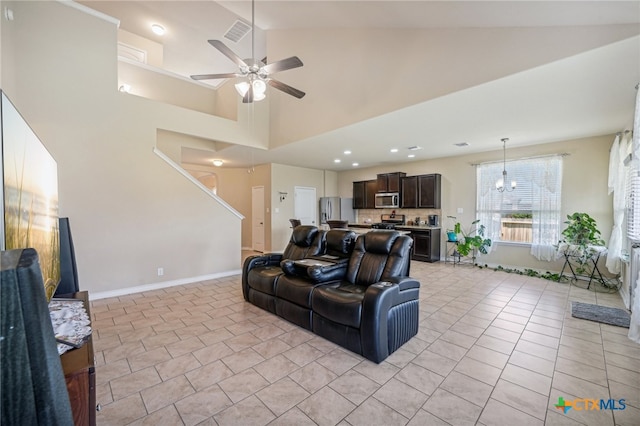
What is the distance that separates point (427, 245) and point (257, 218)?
16.0 ft

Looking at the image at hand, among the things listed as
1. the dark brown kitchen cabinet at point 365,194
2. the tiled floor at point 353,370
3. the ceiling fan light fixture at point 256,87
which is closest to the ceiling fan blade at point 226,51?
the ceiling fan light fixture at point 256,87

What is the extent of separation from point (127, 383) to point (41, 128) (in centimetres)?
361

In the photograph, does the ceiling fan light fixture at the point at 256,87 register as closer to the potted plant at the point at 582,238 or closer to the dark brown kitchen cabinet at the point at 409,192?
the dark brown kitchen cabinet at the point at 409,192

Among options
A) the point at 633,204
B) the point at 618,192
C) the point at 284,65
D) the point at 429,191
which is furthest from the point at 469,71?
the point at 429,191

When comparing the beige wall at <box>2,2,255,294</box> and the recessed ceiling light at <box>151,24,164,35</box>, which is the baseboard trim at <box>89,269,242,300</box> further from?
the recessed ceiling light at <box>151,24,164,35</box>

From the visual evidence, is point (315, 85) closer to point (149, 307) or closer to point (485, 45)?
point (485, 45)

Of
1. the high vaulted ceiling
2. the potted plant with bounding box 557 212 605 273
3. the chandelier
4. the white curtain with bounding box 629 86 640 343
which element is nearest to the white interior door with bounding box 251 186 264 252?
the high vaulted ceiling

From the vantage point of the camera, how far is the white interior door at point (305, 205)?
824cm

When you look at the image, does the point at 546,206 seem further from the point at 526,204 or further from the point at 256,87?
the point at 256,87

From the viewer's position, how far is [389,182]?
7.61 meters

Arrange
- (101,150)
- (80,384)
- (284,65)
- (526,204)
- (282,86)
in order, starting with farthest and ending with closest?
1. (526,204)
2. (101,150)
3. (282,86)
4. (284,65)
5. (80,384)

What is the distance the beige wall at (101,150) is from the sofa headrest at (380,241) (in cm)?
324

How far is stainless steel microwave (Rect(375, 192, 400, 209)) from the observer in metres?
7.49

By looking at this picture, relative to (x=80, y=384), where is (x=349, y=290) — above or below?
below
